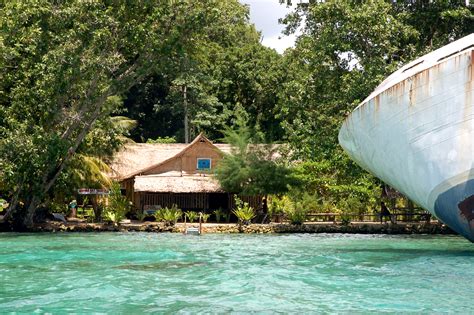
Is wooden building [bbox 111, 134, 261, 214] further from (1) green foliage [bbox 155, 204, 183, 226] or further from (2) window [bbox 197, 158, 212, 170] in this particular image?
(1) green foliage [bbox 155, 204, 183, 226]

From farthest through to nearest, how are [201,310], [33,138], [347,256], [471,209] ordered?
[33,138]
[347,256]
[471,209]
[201,310]

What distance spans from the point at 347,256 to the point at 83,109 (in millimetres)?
15395

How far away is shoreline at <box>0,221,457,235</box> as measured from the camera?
32.7 meters

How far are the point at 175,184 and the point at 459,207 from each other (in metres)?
20.5

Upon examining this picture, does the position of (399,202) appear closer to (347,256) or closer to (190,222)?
(190,222)

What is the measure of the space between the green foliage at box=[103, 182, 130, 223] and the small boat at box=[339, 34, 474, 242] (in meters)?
17.0

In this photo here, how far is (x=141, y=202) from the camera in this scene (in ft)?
129

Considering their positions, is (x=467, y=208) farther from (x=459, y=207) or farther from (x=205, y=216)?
(x=205, y=216)

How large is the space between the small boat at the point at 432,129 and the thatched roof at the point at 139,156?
22387mm

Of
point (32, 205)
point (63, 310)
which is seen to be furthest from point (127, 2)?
point (63, 310)

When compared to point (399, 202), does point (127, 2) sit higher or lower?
higher

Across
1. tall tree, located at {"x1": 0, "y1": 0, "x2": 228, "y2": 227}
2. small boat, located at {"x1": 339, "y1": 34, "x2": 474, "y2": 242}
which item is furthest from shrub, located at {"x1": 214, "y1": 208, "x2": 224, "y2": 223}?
small boat, located at {"x1": 339, "y1": 34, "x2": 474, "y2": 242}


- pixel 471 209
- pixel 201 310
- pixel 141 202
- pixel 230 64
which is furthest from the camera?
pixel 230 64

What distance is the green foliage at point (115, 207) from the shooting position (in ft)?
113
